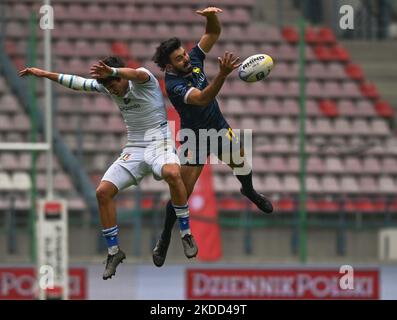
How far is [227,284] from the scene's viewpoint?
17875 millimetres

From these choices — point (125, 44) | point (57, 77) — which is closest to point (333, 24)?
point (125, 44)

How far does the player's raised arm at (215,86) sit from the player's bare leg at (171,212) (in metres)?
0.89

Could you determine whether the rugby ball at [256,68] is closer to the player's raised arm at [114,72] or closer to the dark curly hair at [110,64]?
the player's raised arm at [114,72]

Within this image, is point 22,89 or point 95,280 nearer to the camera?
point 95,280

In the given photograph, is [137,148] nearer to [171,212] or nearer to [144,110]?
[144,110]

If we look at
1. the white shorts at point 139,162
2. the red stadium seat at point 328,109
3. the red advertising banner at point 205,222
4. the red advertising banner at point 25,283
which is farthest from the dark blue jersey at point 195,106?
the red stadium seat at point 328,109

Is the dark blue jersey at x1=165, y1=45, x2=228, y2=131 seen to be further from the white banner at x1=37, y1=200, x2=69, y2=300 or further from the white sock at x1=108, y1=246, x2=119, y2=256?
the white banner at x1=37, y1=200, x2=69, y2=300

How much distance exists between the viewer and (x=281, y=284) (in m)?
17.8

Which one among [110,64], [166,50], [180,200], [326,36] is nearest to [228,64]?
[166,50]

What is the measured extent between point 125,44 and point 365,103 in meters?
3.55

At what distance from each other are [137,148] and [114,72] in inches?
43.5

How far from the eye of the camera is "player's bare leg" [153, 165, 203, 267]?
11.7m

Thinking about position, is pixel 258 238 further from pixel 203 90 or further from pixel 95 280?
pixel 203 90

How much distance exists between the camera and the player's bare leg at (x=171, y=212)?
11.7 meters
